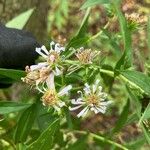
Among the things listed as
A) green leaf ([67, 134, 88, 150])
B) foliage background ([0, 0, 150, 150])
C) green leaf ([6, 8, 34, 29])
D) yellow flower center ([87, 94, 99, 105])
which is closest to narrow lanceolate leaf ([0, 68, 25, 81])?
foliage background ([0, 0, 150, 150])

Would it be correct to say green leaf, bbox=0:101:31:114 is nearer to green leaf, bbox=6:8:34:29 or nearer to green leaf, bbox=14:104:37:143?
green leaf, bbox=14:104:37:143

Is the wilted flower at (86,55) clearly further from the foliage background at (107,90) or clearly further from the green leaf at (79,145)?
the green leaf at (79,145)

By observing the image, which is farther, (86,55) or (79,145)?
(79,145)

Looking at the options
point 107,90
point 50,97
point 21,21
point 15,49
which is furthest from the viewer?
point 21,21

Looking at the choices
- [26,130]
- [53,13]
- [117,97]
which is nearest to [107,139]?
[26,130]

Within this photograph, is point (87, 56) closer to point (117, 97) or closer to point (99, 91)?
point (99, 91)

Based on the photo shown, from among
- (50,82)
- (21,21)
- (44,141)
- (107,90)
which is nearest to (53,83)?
(50,82)

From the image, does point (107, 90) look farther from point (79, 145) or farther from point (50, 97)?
point (50, 97)

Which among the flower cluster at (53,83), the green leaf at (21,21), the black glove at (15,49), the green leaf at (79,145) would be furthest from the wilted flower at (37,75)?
the green leaf at (21,21)
